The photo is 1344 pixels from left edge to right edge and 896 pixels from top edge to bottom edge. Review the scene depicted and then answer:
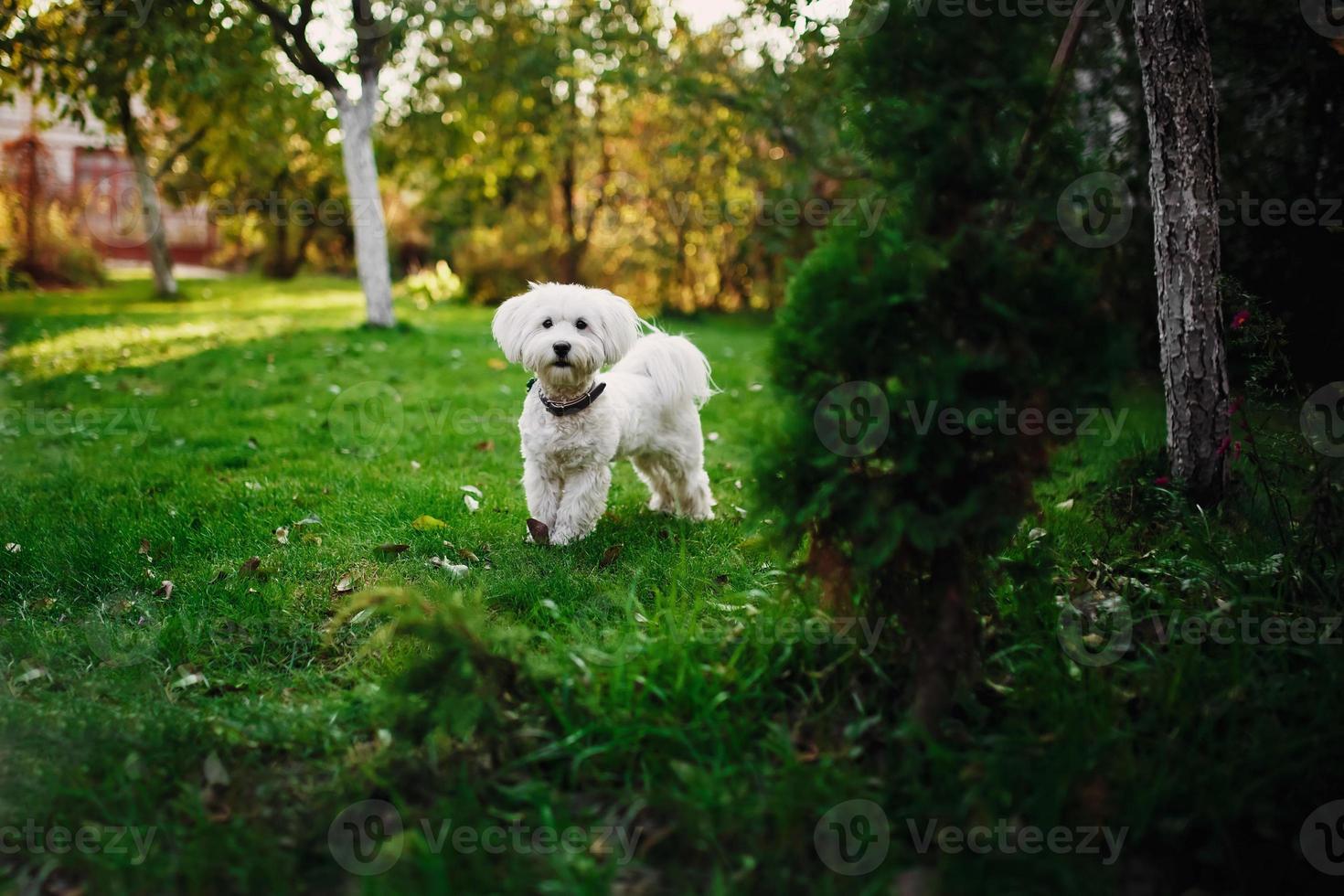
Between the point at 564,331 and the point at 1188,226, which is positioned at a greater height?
the point at 1188,226

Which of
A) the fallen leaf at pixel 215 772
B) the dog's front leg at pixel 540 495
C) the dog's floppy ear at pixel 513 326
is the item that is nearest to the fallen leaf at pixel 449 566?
the dog's front leg at pixel 540 495

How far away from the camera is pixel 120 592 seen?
334 centimetres

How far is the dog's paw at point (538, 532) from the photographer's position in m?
3.92

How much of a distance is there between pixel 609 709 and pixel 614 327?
2.02m

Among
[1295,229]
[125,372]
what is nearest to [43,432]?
[125,372]

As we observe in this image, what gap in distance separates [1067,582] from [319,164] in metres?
21.0

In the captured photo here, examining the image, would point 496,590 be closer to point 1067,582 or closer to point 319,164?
point 1067,582

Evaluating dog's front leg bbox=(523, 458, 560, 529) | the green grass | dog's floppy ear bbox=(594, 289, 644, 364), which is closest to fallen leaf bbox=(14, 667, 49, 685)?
the green grass

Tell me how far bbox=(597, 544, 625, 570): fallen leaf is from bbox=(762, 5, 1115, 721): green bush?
152cm

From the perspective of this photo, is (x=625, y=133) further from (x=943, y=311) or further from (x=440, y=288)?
(x=943, y=311)

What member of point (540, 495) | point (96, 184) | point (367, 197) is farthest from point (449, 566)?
point (96, 184)

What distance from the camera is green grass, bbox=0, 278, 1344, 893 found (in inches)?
77.3

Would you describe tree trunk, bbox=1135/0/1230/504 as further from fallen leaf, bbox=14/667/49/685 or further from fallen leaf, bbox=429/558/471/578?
fallen leaf, bbox=14/667/49/685

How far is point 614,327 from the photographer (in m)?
3.91
